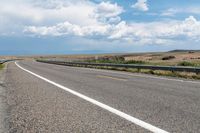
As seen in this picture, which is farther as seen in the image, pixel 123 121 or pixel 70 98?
pixel 70 98

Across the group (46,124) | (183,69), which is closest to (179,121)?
A: (46,124)

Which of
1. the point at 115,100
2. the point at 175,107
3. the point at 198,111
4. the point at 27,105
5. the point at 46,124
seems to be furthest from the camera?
the point at 115,100

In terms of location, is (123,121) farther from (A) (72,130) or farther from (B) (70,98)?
(B) (70,98)

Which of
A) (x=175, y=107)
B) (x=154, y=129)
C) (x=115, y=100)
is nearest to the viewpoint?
(x=154, y=129)

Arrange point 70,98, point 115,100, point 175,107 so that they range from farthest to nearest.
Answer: point 70,98 < point 115,100 < point 175,107

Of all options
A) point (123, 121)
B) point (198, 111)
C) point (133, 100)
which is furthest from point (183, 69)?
point (123, 121)

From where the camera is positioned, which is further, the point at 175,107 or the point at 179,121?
the point at 175,107

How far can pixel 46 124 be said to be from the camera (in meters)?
6.18

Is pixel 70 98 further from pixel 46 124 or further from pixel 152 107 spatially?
pixel 46 124

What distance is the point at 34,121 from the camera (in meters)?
6.47

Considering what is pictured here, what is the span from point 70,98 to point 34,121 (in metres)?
3.33

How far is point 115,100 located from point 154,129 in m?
3.59

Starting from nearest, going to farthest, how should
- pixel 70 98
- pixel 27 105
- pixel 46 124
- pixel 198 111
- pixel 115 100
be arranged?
1. pixel 46 124
2. pixel 198 111
3. pixel 27 105
4. pixel 115 100
5. pixel 70 98

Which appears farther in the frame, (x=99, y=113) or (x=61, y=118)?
(x=99, y=113)
